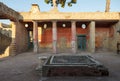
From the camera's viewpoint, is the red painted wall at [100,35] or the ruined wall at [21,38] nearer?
the ruined wall at [21,38]

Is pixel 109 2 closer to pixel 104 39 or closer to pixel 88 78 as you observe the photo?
pixel 104 39

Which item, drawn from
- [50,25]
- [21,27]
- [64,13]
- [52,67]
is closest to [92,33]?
[64,13]

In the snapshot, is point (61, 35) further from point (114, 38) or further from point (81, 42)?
point (114, 38)

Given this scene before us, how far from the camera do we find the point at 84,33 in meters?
23.4

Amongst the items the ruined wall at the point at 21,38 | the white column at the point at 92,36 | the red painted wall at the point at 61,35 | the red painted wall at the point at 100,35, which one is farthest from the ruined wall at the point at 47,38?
the red painted wall at the point at 100,35

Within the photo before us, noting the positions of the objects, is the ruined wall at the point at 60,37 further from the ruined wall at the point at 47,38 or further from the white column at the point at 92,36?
the white column at the point at 92,36

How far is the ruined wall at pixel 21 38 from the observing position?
19.6 metres

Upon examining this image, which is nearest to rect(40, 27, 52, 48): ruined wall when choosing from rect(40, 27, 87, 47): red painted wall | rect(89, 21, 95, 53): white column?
rect(40, 27, 87, 47): red painted wall

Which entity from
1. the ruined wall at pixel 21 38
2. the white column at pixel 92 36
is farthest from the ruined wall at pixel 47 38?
the white column at pixel 92 36

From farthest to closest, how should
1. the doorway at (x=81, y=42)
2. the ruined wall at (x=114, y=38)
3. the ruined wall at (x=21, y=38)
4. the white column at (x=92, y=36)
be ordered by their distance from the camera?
the doorway at (x=81, y=42) < the white column at (x=92, y=36) < the ruined wall at (x=114, y=38) < the ruined wall at (x=21, y=38)

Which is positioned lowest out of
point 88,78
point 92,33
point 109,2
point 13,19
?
point 88,78

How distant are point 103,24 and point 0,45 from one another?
13921 mm

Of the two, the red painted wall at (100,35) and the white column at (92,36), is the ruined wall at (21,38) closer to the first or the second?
the white column at (92,36)

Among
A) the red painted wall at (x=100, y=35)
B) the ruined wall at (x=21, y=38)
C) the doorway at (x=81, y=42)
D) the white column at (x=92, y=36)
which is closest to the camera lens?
the ruined wall at (x=21, y=38)
